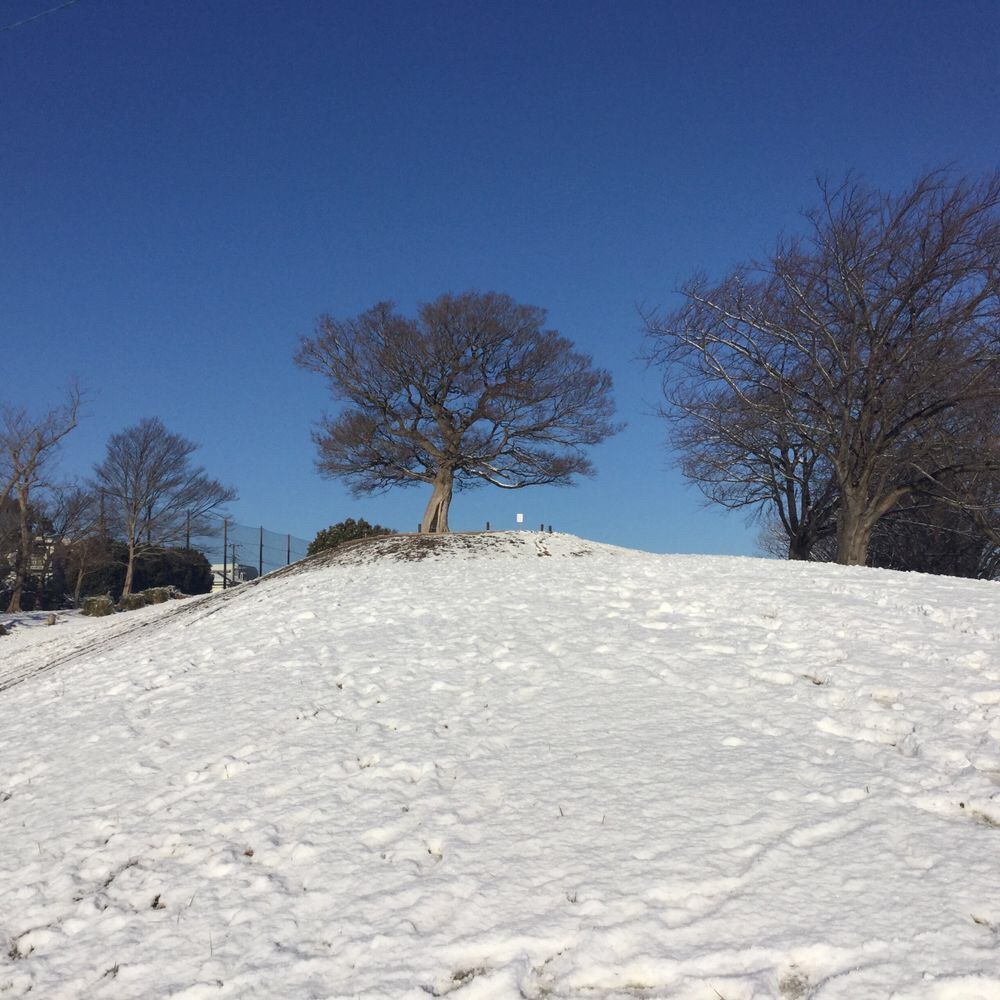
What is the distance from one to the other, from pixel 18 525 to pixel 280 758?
89.4ft

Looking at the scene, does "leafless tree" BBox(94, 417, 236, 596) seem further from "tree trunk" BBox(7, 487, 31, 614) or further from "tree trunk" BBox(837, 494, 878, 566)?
"tree trunk" BBox(837, 494, 878, 566)

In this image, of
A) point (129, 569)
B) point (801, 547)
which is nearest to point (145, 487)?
point (129, 569)

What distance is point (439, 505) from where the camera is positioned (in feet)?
84.0

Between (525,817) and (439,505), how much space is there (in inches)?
852

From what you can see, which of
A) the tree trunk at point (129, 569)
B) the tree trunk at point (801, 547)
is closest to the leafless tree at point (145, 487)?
the tree trunk at point (129, 569)

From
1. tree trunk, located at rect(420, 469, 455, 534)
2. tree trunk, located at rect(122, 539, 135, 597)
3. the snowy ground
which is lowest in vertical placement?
the snowy ground

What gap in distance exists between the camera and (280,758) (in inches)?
200

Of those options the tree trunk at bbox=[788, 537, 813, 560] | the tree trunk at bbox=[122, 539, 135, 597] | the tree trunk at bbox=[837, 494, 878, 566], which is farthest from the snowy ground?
the tree trunk at bbox=[122, 539, 135, 597]

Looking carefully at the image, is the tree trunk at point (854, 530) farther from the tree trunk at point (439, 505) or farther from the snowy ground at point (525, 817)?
the tree trunk at point (439, 505)

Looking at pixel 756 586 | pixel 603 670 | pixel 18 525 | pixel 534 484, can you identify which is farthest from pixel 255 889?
pixel 18 525

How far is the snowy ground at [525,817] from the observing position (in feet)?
10.3

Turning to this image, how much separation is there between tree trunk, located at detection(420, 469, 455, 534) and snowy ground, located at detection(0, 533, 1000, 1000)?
17.3 metres

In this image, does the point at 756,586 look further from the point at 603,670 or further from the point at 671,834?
the point at 671,834

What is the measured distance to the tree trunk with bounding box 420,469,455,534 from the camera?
25.3 metres
